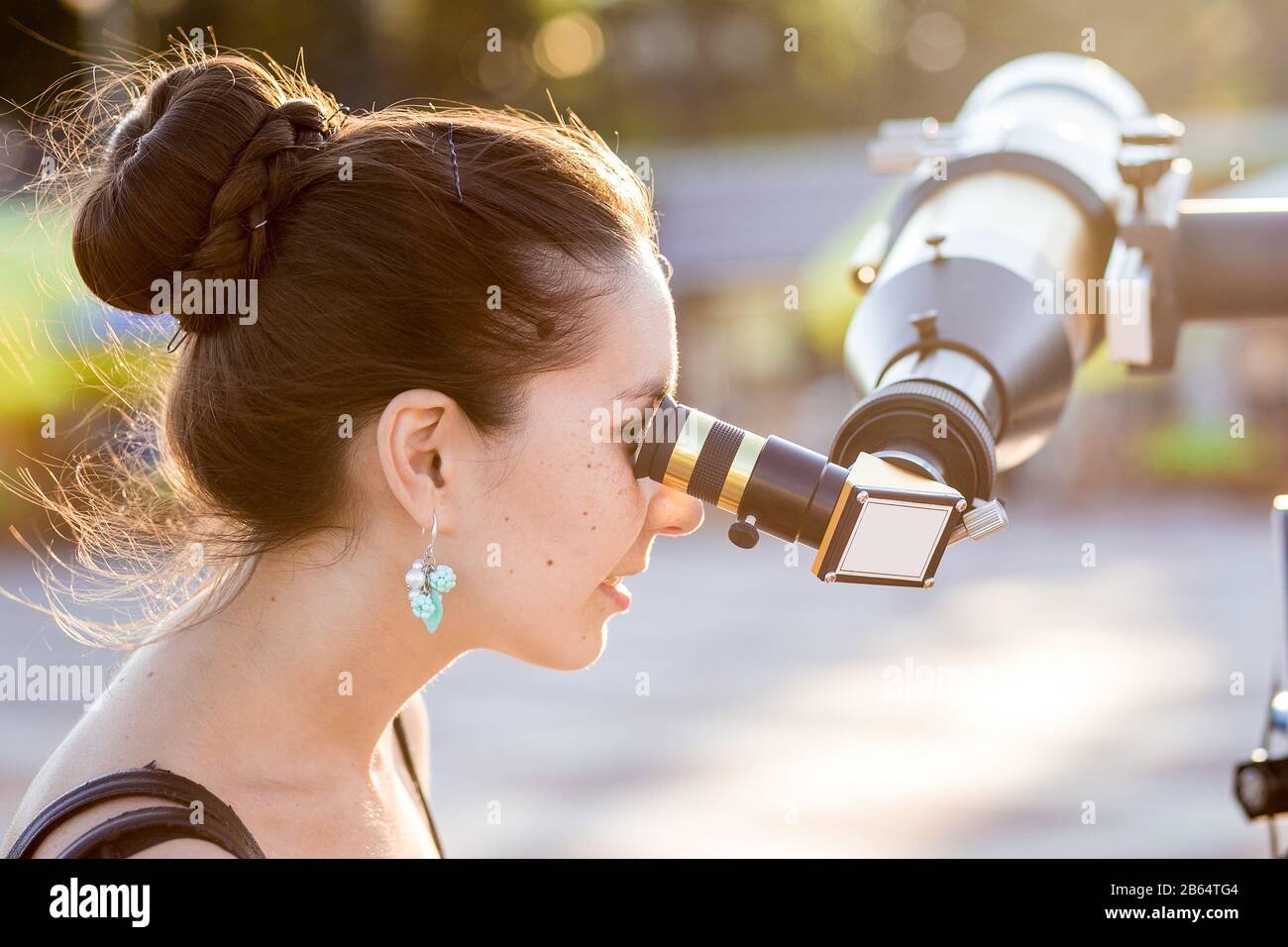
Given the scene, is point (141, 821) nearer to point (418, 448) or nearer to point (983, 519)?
point (418, 448)

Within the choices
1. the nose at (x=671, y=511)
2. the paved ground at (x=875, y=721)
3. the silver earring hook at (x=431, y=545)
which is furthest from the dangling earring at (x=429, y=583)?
the paved ground at (x=875, y=721)

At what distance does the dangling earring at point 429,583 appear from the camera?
5.57ft

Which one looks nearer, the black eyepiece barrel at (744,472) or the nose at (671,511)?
the black eyepiece barrel at (744,472)

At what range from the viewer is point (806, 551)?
12266 mm

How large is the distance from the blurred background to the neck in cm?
61

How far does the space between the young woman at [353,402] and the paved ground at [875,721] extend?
12.2ft

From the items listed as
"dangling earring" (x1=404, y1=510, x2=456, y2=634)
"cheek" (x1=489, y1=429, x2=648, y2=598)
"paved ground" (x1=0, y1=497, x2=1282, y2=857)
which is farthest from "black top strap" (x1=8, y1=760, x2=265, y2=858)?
"paved ground" (x1=0, y1=497, x2=1282, y2=857)

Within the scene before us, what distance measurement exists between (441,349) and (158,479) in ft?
2.90

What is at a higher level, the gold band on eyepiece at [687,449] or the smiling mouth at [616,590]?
the gold band on eyepiece at [687,449]

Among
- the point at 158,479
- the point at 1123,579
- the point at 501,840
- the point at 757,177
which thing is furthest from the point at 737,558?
the point at 158,479

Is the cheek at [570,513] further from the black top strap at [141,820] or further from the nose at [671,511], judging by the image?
the black top strap at [141,820]

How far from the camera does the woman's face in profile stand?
5.43ft

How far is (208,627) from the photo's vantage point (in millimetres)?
1717

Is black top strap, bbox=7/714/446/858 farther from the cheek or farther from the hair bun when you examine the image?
the hair bun
